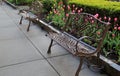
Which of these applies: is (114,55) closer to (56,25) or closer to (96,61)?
(96,61)

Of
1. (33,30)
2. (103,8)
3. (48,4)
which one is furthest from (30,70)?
(48,4)

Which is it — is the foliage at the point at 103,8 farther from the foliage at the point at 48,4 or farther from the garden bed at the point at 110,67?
the foliage at the point at 48,4

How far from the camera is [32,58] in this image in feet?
13.8

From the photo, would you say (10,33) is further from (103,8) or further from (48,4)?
(103,8)

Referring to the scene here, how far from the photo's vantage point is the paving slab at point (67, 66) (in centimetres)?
356

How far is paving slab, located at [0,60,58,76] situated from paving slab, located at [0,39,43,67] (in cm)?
23

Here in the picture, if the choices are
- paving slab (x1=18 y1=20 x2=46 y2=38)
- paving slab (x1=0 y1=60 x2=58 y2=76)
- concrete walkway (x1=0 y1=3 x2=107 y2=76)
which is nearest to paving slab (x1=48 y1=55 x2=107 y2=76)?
concrete walkway (x1=0 y1=3 x2=107 y2=76)

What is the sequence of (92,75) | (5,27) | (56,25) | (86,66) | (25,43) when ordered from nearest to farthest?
(92,75) → (86,66) → (25,43) → (56,25) → (5,27)

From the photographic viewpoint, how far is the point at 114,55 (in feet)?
12.8

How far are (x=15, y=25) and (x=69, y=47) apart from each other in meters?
4.07

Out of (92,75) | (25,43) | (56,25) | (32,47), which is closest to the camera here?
(92,75)

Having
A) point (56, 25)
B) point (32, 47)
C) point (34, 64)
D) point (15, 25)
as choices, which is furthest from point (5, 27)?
point (34, 64)

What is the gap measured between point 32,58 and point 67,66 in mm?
909

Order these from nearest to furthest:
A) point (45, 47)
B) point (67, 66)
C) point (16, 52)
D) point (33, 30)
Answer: point (67, 66) → point (16, 52) → point (45, 47) → point (33, 30)
